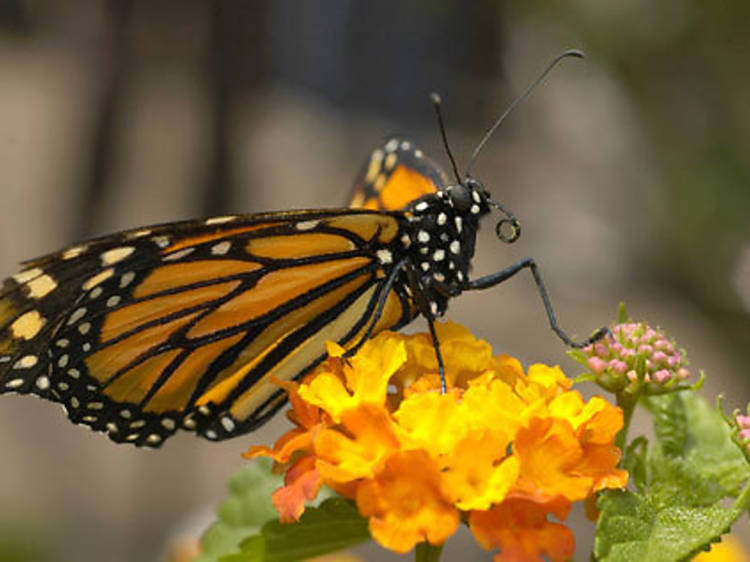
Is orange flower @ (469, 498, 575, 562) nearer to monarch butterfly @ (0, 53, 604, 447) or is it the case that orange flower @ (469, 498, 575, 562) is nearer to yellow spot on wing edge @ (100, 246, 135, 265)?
monarch butterfly @ (0, 53, 604, 447)

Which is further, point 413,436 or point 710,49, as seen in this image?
point 710,49

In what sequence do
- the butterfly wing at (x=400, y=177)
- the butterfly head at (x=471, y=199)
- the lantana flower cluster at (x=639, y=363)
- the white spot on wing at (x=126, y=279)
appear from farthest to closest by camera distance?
the butterfly wing at (x=400, y=177), the butterfly head at (x=471, y=199), the white spot on wing at (x=126, y=279), the lantana flower cluster at (x=639, y=363)

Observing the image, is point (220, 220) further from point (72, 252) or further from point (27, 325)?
point (27, 325)

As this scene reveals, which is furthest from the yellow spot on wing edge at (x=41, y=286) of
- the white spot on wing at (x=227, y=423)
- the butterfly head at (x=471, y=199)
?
the butterfly head at (x=471, y=199)

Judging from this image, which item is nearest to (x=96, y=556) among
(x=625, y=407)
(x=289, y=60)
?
(x=625, y=407)

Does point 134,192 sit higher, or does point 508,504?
point 508,504

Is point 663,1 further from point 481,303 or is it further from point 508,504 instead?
point 508,504

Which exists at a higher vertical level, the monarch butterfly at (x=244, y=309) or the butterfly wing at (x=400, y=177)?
the butterfly wing at (x=400, y=177)

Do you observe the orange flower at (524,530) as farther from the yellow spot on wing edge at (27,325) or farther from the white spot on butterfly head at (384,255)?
the yellow spot on wing edge at (27,325)
